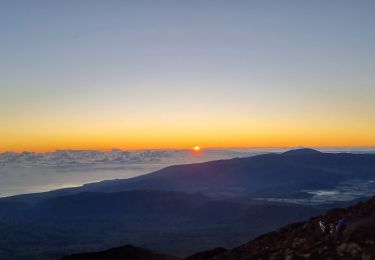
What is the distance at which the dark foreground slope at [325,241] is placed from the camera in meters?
17.3

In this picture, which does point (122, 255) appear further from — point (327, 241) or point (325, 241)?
point (327, 241)

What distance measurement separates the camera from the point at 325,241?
19094 millimetres

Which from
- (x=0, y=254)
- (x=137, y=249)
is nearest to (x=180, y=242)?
(x=0, y=254)

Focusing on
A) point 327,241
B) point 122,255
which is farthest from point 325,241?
point 122,255

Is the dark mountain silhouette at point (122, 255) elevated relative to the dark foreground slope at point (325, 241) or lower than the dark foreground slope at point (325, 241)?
lower

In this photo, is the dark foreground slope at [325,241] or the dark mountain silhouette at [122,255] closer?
the dark foreground slope at [325,241]

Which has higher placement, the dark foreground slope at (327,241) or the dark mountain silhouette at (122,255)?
the dark foreground slope at (327,241)

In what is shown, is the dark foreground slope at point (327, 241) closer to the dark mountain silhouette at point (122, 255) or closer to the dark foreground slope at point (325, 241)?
the dark foreground slope at point (325, 241)

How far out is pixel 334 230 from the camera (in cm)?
2114

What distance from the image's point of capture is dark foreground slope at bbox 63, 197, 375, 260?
17.3 metres

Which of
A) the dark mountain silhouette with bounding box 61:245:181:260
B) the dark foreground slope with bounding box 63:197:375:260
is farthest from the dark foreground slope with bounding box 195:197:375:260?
the dark mountain silhouette with bounding box 61:245:181:260

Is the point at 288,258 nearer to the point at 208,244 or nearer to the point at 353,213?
the point at 353,213

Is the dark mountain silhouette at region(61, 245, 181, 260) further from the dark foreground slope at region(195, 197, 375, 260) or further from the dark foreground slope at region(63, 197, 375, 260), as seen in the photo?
the dark foreground slope at region(195, 197, 375, 260)

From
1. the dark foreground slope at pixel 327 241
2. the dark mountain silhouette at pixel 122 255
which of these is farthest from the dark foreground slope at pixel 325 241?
the dark mountain silhouette at pixel 122 255
